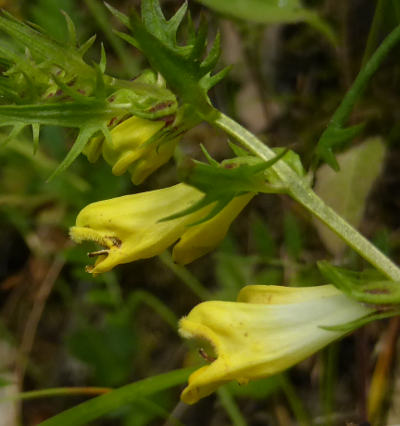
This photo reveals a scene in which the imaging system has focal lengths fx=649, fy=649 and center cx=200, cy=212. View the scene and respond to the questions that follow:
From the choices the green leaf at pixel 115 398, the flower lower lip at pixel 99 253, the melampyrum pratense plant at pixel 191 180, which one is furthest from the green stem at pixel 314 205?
the green leaf at pixel 115 398

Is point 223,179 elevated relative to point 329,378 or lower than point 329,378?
elevated

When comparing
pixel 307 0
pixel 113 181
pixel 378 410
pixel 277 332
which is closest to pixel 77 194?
pixel 113 181

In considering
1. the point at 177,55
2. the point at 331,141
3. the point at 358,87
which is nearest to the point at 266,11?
the point at 358,87

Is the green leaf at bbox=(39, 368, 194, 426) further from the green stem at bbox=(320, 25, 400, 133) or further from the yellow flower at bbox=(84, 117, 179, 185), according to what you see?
the green stem at bbox=(320, 25, 400, 133)

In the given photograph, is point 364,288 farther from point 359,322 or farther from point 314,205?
point 314,205

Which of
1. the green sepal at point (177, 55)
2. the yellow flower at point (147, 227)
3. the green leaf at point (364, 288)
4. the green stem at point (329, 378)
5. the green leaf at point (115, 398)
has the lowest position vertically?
the green stem at point (329, 378)

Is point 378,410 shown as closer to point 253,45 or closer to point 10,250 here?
point 253,45

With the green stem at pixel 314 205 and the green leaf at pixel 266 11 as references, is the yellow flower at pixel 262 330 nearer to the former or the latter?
the green stem at pixel 314 205
